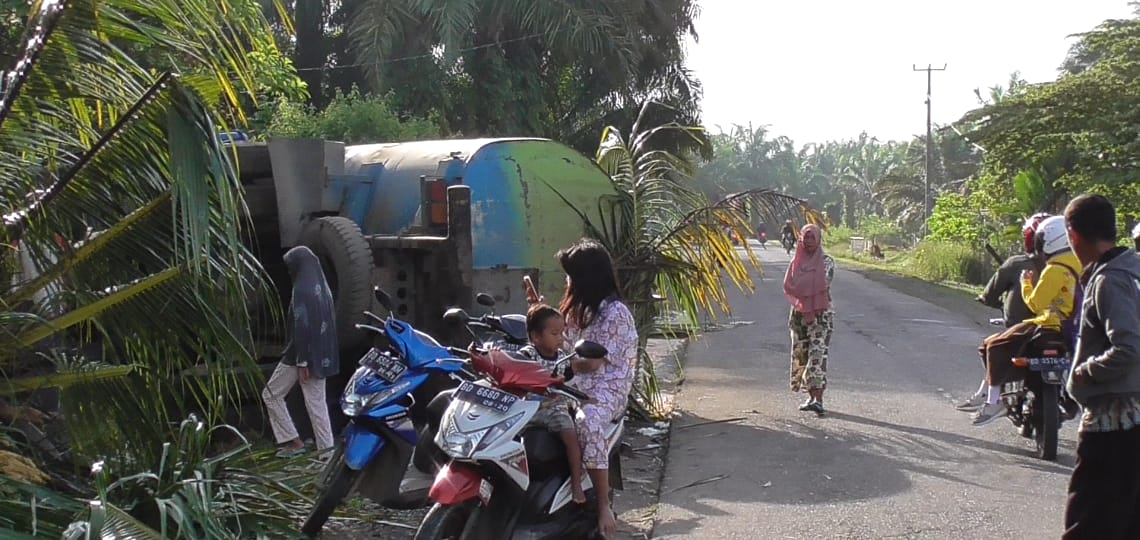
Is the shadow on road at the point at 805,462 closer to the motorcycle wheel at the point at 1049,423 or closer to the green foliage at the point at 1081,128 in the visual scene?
the motorcycle wheel at the point at 1049,423

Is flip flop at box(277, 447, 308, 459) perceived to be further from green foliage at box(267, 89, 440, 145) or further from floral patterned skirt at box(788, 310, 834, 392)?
green foliage at box(267, 89, 440, 145)

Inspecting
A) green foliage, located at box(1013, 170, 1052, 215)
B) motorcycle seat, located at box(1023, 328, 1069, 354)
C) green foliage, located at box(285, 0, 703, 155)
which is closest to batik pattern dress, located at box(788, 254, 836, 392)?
motorcycle seat, located at box(1023, 328, 1069, 354)

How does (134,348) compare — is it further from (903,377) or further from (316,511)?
(903,377)

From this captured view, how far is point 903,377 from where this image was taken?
40.0 ft

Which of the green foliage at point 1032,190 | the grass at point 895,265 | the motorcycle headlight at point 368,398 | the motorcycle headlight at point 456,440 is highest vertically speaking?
the green foliage at point 1032,190

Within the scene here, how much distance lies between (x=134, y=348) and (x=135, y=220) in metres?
0.59

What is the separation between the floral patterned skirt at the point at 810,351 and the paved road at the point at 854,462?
267 millimetres

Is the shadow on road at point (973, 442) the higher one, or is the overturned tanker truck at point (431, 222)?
the overturned tanker truck at point (431, 222)

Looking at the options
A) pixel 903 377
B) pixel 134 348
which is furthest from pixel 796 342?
pixel 134 348

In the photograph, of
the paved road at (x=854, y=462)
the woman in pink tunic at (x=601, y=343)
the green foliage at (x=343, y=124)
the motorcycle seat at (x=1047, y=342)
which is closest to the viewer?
the woman in pink tunic at (x=601, y=343)

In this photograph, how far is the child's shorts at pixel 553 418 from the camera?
5.01 metres

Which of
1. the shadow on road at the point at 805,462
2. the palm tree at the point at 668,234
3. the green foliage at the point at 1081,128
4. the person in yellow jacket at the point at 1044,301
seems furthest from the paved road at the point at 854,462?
the green foliage at the point at 1081,128

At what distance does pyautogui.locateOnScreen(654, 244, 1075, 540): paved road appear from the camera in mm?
6445

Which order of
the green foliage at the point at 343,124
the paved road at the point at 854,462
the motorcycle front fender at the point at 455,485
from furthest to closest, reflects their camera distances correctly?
the green foliage at the point at 343,124, the paved road at the point at 854,462, the motorcycle front fender at the point at 455,485
